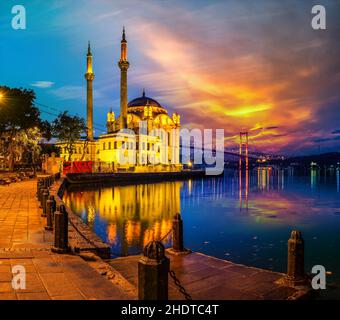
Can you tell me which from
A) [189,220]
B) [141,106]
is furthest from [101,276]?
[141,106]

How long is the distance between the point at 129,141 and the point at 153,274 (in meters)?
71.2

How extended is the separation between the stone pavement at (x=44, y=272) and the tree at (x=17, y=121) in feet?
111

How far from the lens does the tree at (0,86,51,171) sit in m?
40.5

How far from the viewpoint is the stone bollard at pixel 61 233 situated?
779 cm

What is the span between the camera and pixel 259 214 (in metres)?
24.9

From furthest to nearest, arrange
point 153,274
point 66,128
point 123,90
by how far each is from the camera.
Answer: point 123,90
point 66,128
point 153,274

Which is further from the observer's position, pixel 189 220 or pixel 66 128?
pixel 66 128

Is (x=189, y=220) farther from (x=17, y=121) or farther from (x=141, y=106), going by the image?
(x=141, y=106)

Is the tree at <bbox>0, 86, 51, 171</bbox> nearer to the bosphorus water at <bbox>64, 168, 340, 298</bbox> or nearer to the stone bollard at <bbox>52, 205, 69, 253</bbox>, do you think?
the bosphorus water at <bbox>64, 168, 340, 298</bbox>

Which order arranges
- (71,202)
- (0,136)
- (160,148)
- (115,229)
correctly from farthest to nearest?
(160,148) → (0,136) → (71,202) → (115,229)

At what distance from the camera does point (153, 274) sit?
408cm
